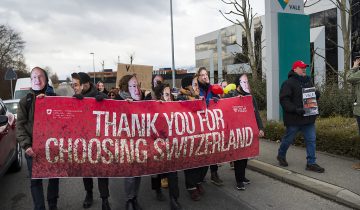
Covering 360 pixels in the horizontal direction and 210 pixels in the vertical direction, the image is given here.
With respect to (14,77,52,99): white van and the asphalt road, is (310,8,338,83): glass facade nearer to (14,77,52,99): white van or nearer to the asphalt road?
(14,77,52,99): white van

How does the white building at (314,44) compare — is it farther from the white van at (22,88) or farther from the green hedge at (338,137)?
the white van at (22,88)

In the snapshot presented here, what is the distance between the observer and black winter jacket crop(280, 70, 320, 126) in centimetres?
627

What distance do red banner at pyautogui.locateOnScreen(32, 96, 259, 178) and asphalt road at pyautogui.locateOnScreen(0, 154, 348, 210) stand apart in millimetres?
562

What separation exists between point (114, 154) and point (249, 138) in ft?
7.36

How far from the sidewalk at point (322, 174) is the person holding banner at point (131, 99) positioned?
2596 millimetres

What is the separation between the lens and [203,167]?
5.68 meters

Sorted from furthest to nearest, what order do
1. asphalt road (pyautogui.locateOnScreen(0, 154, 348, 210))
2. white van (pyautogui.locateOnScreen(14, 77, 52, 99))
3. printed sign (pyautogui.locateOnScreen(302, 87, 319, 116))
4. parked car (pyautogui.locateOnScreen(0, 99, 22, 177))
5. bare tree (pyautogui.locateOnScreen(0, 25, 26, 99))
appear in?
bare tree (pyautogui.locateOnScreen(0, 25, 26, 99))
white van (pyautogui.locateOnScreen(14, 77, 52, 99))
printed sign (pyautogui.locateOnScreen(302, 87, 319, 116))
parked car (pyautogui.locateOnScreen(0, 99, 22, 177))
asphalt road (pyautogui.locateOnScreen(0, 154, 348, 210))

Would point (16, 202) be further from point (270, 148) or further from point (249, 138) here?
point (270, 148)

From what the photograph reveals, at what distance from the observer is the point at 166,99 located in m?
5.38

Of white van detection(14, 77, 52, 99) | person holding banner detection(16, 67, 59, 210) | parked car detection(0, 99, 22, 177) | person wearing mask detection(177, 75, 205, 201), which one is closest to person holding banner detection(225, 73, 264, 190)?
person wearing mask detection(177, 75, 205, 201)

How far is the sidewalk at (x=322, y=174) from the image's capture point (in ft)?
17.0

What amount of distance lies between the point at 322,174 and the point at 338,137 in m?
1.43

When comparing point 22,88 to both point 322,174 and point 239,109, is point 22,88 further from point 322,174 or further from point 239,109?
point 322,174

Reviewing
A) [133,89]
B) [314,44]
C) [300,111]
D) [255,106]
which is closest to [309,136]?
[300,111]
